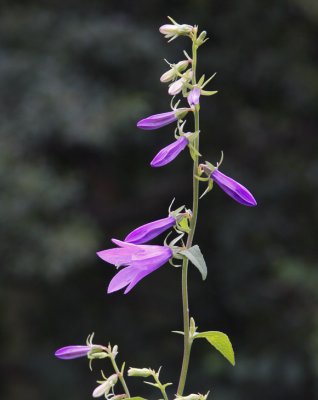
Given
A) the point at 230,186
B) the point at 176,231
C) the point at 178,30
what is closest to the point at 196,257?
the point at 176,231

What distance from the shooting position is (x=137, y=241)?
186 centimetres

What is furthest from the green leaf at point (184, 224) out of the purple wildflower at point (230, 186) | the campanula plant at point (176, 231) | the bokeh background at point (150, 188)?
the bokeh background at point (150, 188)

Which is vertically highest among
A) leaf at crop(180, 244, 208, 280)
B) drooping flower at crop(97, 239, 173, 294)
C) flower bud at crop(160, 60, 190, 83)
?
flower bud at crop(160, 60, 190, 83)

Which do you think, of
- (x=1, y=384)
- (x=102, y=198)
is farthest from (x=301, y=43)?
(x=1, y=384)

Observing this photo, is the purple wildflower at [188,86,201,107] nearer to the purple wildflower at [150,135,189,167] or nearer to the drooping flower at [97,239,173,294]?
the purple wildflower at [150,135,189,167]

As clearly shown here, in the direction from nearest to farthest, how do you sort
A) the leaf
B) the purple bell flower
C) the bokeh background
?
the leaf
the purple bell flower
the bokeh background

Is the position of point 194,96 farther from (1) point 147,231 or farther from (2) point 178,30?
(1) point 147,231

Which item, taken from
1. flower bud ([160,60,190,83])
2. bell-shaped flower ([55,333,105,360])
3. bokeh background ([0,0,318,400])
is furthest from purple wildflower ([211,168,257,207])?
bokeh background ([0,0,318,400])

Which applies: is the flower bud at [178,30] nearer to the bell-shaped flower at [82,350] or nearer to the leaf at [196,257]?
the leaf at [196,257]

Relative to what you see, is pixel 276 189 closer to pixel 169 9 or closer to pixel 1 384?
pixel 169 9

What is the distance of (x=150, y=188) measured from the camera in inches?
342

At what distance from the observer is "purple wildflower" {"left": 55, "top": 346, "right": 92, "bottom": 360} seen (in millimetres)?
1903

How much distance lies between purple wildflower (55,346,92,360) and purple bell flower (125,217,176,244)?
280 mm

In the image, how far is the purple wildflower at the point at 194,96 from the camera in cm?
177
